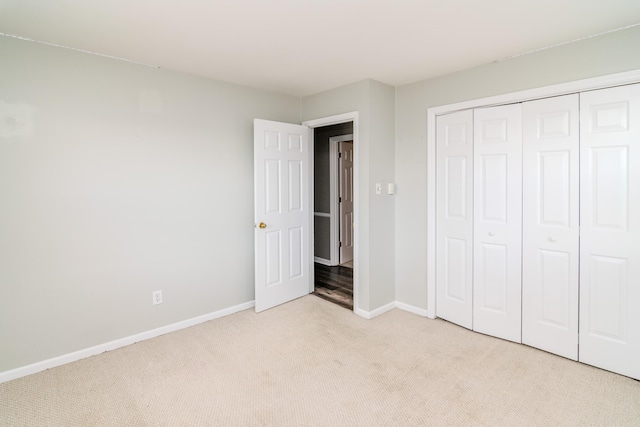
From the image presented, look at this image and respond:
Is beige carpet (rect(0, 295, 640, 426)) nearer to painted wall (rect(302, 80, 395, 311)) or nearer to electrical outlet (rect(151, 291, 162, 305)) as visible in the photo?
electrical outlet (rect(151, 291, 162, 305))

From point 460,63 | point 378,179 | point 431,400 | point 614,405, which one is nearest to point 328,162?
point 378,179

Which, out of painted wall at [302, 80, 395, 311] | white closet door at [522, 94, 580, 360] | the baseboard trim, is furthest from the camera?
the baseboard trim

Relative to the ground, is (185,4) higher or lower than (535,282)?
higher

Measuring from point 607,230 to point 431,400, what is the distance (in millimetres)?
1717

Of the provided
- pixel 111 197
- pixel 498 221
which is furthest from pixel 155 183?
pixel 498 221

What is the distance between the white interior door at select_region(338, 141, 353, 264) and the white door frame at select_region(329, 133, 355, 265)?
72 millimetres

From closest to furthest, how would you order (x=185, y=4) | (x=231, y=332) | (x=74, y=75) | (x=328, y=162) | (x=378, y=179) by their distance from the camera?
(x=185, y=4)
(x=74, y=75)
(x=231, y=332)
(x=378, y=179)
(x=328, y=162)

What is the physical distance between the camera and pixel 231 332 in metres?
Result: 3.07

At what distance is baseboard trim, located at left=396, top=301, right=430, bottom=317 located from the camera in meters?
3.42

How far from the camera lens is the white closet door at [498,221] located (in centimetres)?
279

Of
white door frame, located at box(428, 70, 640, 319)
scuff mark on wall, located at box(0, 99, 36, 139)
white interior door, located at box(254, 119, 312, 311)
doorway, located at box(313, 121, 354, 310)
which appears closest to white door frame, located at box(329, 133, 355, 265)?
doorway, located at box(313, 121, 354, 310)

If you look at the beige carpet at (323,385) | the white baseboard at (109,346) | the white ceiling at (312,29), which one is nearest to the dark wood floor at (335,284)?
the beige carpet at (323,385)

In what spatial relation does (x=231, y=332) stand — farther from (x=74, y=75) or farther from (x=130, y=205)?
(x=74, y=75)

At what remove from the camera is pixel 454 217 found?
319cm
